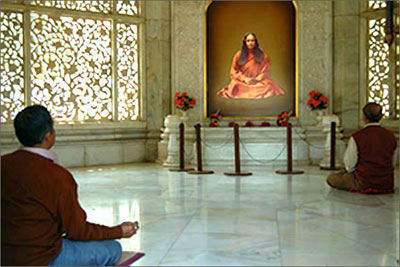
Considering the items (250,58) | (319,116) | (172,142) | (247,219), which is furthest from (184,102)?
(247,219)

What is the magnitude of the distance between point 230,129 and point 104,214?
5.55 metres

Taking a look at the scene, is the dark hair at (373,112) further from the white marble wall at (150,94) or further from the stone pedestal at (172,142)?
the white marble wall at (150,94)

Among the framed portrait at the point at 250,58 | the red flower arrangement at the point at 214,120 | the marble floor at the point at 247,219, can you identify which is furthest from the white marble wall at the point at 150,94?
the marble floor at the point at 247,219

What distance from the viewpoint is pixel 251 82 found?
12.2 meters

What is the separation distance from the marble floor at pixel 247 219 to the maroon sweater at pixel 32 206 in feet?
4.50

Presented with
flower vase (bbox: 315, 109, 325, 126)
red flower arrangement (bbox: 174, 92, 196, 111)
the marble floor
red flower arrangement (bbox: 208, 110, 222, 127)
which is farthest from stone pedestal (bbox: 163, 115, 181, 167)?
flower vase (bbox: 315, 109, 325, 126)

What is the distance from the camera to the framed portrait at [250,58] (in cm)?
1212

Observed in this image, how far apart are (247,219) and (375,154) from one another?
2.40 meters

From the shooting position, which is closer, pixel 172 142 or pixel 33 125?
pixel 33 125

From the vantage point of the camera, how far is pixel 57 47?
11.2 m

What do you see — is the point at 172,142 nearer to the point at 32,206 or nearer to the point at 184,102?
the point at 184,102

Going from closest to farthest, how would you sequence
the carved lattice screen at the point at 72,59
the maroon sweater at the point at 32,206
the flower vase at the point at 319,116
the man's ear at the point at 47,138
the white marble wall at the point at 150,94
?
the maroon sweater at the point at 32,206, the man's ear at the point at 47,138, the carved lattice screen at the point at 72,59, the flower vase at the point at 319,116, the white marble wall at the point at 150,94

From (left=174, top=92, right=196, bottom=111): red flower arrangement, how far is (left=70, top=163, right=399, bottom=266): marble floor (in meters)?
2.39

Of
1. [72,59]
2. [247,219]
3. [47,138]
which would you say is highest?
[72,59]
